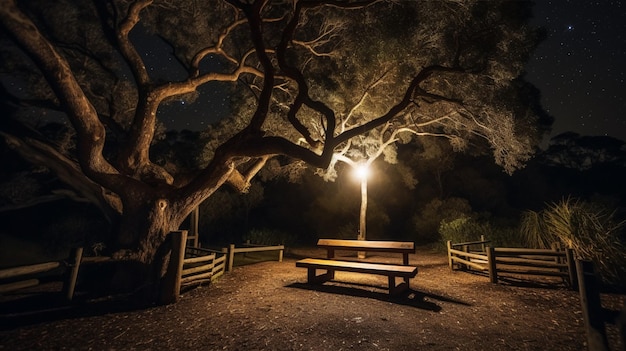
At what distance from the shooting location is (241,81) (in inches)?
473

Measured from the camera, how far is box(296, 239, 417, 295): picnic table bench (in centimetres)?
650

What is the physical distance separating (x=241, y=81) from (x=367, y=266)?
904 cm

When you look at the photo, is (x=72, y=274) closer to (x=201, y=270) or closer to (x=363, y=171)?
(x=201, y=270)

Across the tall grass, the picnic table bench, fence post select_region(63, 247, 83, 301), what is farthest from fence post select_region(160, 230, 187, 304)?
the tall grass

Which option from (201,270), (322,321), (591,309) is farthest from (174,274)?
(591,309)

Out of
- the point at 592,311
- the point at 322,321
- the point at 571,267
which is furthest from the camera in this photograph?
the point at 571,267

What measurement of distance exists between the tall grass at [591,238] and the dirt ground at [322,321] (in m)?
1.08

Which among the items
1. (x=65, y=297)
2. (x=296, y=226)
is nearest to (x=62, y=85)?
(x=65, y=297)

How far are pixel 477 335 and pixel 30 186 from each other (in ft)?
48.2

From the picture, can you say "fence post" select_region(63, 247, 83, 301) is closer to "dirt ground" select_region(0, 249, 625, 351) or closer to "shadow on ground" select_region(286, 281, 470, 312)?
"dirt ground" select_region(0, 249, 625, 351)

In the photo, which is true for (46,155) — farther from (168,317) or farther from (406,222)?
(406,222)

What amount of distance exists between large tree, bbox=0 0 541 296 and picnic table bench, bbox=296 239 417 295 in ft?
8.87

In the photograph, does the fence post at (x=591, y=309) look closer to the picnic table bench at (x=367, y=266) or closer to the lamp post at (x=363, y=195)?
the picnic table bench at (x=367, y=266)

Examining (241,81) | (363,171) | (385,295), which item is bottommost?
(385,295)
